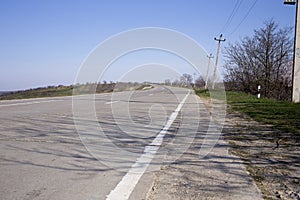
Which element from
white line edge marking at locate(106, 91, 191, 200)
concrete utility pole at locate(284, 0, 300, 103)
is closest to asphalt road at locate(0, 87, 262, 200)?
white line edge marking at locate(106, 91, 191, 200)

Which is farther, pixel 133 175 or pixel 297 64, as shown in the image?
pixel 297 64

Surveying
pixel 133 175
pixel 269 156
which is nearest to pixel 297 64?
pixel 269 156

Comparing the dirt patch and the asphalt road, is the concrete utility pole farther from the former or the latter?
the asphalt road

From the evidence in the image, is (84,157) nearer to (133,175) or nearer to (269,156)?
(133,175)

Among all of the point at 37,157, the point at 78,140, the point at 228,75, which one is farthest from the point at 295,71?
the point at 228,75

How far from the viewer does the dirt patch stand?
11.8 ft

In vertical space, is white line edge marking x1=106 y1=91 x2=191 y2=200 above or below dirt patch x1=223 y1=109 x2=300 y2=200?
below

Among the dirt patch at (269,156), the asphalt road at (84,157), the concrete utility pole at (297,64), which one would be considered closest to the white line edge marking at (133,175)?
the asphalt road at (84,157)

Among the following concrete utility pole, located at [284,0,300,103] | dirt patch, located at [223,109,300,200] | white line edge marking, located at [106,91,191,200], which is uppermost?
concrete utility pole, located at [284,0,300,103]

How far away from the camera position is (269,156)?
16.7 feet

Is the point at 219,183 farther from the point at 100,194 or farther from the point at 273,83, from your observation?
the point at 273,83

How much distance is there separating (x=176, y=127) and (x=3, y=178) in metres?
5.33

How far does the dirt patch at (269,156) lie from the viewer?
3610 mm

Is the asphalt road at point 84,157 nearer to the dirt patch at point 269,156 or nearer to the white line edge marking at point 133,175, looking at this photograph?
the white line edge marking at point 133,175
